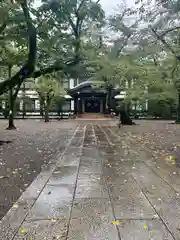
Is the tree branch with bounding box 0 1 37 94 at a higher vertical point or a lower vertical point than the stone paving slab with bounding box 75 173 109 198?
higher

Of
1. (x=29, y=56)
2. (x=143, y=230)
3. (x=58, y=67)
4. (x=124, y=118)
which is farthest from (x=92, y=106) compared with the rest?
(x=143, y=230)

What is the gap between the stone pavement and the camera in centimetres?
287

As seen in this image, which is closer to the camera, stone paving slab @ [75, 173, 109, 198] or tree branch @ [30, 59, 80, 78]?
stone paving slab @ [75, 173, 109, 198]

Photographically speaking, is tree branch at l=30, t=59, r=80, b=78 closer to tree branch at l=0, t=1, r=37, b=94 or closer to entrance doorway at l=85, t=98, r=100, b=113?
tree branch at l=0, t=1, r=37, b=94

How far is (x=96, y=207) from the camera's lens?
3.62 meters

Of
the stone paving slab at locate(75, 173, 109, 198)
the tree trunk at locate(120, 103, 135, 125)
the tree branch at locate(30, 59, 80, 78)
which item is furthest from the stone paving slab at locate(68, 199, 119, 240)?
the tree trunk at locate(120, 103, 135, 125)

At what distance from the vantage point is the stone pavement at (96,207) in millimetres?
2873

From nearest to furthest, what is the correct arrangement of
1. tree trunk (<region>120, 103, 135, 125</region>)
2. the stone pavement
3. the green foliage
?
1. the stone pavement
2. tree trunk (<region>120, 103, 135, 125</region>)
3. the green foliage

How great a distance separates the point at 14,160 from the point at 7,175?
1784 millimetres

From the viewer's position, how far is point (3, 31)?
10.5 meters

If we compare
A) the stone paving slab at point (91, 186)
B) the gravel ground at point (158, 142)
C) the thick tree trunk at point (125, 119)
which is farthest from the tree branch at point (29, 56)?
the thick tree trunk at point (125, 119)

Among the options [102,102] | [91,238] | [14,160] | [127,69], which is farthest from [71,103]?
[91,238]

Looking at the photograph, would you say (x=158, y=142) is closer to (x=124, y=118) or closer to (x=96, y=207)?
(x=96, y=207)

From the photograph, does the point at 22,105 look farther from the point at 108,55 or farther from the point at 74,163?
the point at 74,163
